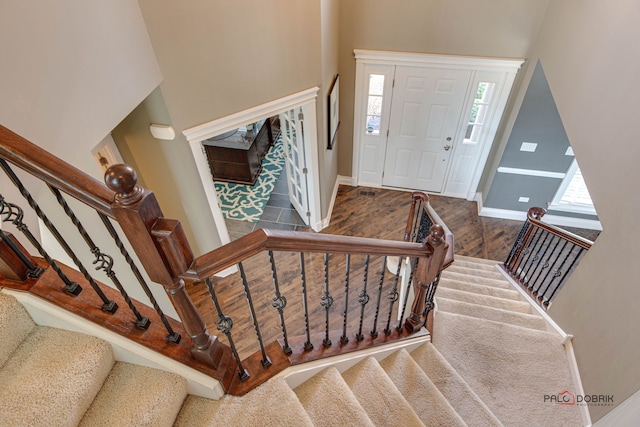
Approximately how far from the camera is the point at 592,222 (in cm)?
549

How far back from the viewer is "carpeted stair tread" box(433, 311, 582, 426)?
237 centimetres

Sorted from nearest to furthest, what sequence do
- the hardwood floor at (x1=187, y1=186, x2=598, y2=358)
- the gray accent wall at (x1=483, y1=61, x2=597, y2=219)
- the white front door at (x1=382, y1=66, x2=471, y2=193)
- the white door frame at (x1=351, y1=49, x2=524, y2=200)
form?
the hardwood floor at (x1=187, y1=186, x2=598, y2=358)
the gray accent wall at (x1=483, y1=61, x2=597, y2=219)
the white door frame at (x1=351, y1=49, x2=524, y2=200)
the white front door at (x1=382, y1=66, x2=471, y2=193)

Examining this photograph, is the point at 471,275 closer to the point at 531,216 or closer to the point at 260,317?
the point at 531,216

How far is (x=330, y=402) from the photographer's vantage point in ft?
5.58

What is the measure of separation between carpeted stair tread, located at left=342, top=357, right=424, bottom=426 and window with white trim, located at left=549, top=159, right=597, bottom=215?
463 centimetres

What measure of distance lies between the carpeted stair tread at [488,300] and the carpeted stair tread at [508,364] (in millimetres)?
554

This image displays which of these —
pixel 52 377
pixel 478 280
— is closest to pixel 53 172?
pixel 52 377

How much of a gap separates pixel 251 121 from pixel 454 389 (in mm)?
2804

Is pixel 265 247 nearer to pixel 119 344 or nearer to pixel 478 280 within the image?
pixel 119 344

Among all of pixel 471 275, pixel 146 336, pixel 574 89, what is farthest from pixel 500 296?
pixel 146 336

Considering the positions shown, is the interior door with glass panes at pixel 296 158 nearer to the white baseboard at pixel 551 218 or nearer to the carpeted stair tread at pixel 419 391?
the white baseboard at pixel 551 218

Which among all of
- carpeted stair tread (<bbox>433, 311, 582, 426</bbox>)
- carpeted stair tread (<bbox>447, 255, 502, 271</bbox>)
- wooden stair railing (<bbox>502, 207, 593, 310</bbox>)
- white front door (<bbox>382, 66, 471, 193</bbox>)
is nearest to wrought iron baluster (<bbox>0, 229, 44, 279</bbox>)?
carpeted stair tread (<bbox>433, 311, 582, 426</bbox>)

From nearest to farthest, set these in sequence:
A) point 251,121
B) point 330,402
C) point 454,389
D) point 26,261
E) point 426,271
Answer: point 26,261
point 330,402
point 426,271
point 454,389
point 251,121

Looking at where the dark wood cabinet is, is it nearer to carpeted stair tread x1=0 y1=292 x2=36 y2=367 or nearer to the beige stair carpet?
the beige stair carpet
